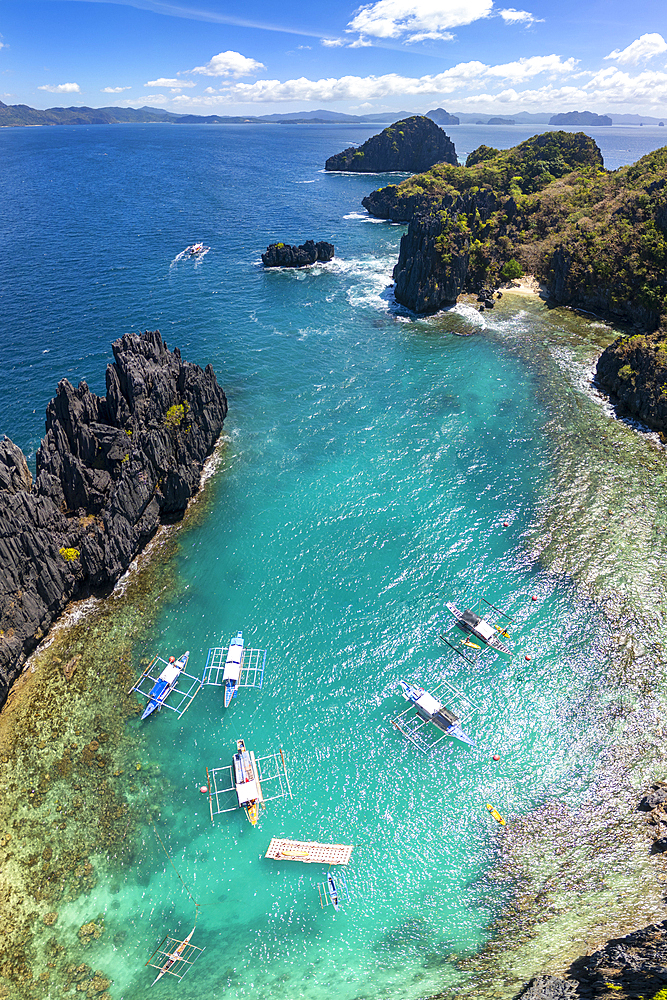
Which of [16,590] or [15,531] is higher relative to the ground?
[15,531]

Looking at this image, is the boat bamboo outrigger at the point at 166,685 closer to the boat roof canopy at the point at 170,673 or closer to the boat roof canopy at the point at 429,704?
the boat roof canopy at the point at 170,673

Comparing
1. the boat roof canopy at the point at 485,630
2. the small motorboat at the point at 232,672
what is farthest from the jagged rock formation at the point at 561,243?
the small motorboat at the point at 232,672

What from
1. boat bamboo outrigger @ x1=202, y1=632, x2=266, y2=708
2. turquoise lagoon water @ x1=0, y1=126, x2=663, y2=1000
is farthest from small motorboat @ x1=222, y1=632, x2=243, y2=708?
turquoise lagoon water @ x1=0, y1=126, x2=663, y2=1000

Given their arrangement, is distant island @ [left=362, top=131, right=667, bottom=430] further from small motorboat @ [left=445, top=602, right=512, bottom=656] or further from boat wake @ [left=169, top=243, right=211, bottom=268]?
boat wake @ [left=169, top=243, right=211, bottom=268]

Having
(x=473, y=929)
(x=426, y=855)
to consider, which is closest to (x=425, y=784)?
(x=426, y=855)

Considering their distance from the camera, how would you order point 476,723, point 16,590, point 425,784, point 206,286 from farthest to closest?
point 206,286 < point 16,590 < point 476,723 < point 425,784

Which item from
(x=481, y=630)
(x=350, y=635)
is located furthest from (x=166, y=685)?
(x=481, y=630)

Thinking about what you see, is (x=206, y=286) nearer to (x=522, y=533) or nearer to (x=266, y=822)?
(x=522, y=533)
